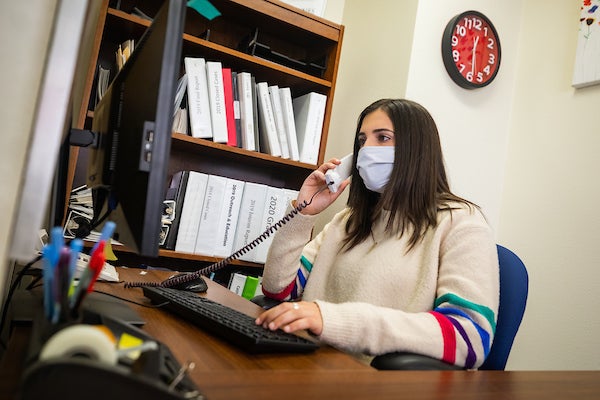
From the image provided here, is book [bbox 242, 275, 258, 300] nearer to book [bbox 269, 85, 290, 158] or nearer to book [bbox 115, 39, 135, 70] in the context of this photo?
book [bbox 269, 85, 290, 158]

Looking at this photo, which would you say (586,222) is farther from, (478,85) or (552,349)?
(478,85)

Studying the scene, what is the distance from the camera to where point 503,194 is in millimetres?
2084

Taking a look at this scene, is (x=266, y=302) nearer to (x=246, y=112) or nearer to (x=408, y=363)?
(x=408, y=363)

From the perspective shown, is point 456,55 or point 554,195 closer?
point 554,195

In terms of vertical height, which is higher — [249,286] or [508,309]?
[508,309]

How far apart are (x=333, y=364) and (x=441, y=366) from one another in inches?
10.3

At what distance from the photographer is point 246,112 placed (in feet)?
6.24

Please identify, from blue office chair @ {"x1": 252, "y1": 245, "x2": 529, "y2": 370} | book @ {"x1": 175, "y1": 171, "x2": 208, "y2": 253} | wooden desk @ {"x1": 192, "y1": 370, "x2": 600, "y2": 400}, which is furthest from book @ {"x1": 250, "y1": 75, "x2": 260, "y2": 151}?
wooden desk @ {"x1": 192, "y1": 370, "x2": 600, "y2": 400}

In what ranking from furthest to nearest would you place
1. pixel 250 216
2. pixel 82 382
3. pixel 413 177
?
pixel 250 216 < pixel 413 177 < pixel 82 382

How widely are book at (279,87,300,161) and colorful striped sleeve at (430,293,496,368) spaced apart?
109cm

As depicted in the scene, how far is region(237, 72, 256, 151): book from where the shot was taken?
1898 millimetres

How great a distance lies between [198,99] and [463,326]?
1.30 meters

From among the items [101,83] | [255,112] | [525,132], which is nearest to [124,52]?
[101,83]

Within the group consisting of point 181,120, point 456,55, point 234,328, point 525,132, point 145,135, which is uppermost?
point 456,55
